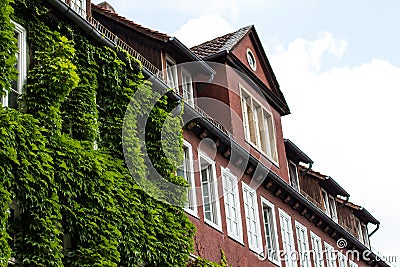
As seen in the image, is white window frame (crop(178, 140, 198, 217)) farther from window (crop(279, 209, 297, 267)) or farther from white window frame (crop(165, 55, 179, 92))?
window (crop(279, 209, 297, 267))

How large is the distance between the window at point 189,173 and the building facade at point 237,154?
31 millimetres

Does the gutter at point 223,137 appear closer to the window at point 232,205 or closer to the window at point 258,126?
the window at point 232,205

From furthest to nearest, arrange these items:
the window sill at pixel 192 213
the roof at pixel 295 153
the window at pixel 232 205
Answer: the roof at pixel 295 153 < the window at pixel 232 205 < the window sill at pixel 192 213

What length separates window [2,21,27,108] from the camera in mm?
19095

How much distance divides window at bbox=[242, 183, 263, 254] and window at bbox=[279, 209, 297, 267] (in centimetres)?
202

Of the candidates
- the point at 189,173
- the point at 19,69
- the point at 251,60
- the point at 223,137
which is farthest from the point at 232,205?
the point at 19,69

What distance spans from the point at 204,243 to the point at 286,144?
1008 cm

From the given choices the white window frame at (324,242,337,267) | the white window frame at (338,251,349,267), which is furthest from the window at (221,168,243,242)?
the white window frame at (338,251,349,267)

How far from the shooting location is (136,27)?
89.2 feet

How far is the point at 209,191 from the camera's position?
26172mm

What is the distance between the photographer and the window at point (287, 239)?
99.7ft

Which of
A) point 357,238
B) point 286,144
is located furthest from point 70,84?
point 357,238

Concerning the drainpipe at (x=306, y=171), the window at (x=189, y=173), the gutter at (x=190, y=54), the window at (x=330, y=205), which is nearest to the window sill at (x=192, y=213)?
the window at (x=189, y=173)

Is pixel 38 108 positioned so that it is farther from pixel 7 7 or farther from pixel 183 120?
pixel 183 120
